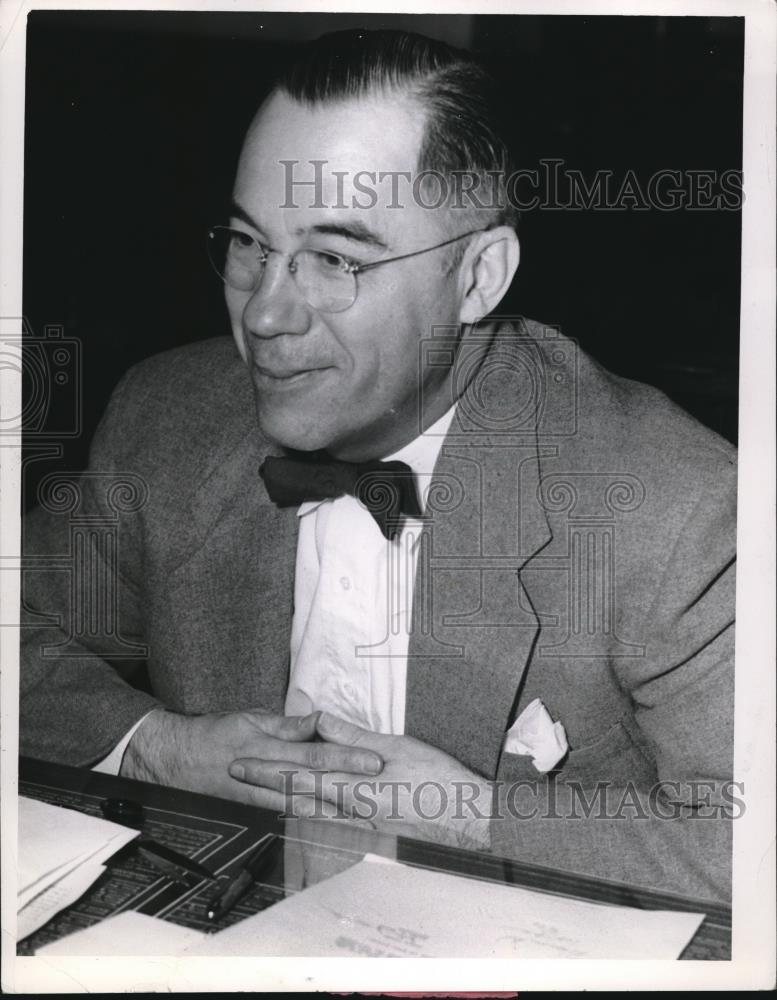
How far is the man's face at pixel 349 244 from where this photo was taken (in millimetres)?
2174

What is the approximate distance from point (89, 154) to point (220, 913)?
1.38m

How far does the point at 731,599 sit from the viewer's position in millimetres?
2283

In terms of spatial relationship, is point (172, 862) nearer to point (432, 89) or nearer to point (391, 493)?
point (391, 493)

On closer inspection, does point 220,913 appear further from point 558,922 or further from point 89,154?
point 89,154

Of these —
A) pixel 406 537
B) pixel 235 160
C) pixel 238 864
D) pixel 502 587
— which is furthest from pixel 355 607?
pixel 235 160

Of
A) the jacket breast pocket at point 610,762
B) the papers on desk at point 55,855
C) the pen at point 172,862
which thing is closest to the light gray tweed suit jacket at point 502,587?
the jacket breast pocket at point 610,762

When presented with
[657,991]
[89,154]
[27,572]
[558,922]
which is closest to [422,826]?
[558,922]

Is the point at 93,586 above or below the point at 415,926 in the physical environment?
above

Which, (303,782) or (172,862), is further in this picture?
(303,782)

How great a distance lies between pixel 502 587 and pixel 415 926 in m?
0.63

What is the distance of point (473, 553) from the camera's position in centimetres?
225

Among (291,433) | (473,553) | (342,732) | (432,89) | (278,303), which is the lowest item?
(342,732)

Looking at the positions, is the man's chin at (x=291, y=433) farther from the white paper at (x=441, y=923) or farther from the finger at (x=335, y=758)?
the white paper at (x=441, y=923)

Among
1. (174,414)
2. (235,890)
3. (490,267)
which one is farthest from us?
(174,414)
